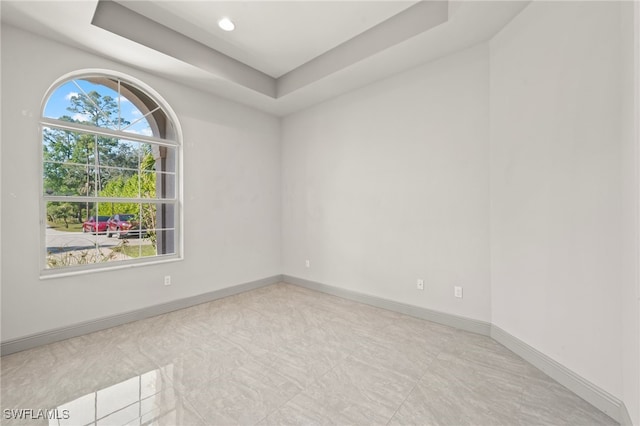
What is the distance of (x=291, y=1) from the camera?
2504 millimetres

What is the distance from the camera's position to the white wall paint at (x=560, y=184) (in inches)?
64.8

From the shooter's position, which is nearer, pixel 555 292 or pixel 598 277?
pixel 598 277

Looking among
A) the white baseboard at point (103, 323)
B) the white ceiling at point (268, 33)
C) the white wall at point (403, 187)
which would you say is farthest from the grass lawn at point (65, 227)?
the white wall at point (403, 187)

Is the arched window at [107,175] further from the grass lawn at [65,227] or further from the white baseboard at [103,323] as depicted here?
the white baseboard at [103,323]

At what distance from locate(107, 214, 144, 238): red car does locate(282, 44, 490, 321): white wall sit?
90.7 inches

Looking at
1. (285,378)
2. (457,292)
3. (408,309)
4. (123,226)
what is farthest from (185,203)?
(457,292)

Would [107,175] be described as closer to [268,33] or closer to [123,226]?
[123,226]

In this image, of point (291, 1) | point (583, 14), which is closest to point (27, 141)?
point (291, 1)

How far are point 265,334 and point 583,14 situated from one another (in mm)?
3641

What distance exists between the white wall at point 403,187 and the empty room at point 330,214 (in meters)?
0.03

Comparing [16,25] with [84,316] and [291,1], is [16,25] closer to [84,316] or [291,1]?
[291,1]

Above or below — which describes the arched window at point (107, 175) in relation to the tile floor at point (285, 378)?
above

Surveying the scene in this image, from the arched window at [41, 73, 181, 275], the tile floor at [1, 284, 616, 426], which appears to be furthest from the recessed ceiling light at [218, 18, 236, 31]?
the tile floor at [1, 284, 616, 426]

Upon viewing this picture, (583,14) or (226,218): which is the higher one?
(583,14)
